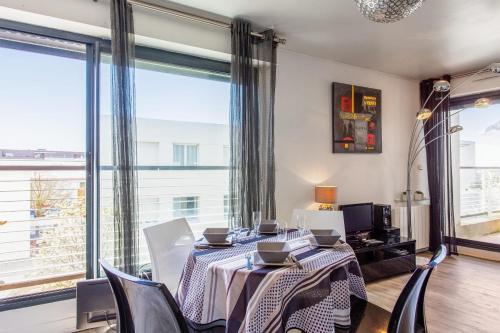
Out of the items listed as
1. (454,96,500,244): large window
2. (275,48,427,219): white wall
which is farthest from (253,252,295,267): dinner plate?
(454,96,500,244): large window

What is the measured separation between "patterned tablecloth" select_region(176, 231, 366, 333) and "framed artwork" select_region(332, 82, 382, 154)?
2611 millimetres

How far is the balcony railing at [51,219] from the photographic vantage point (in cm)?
249

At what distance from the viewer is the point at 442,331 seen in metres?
2.57

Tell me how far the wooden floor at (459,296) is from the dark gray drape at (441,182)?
551mm

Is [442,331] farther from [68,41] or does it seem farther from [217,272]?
[68,41]

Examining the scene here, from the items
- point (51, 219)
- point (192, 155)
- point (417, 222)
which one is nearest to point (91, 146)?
point (51, 219)

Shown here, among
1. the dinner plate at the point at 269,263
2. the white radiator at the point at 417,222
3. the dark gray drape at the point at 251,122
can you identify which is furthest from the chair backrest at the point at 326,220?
the white radiator at the point at 417,222

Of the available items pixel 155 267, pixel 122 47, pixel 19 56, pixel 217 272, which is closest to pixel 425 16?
pixel 122 47

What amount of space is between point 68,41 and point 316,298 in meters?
2.61

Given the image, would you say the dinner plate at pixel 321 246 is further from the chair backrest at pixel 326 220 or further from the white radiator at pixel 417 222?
the white radiator at pixel 417 222

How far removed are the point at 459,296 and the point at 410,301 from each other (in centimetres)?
246

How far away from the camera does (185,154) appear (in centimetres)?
319

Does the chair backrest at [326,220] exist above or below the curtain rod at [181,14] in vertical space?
below

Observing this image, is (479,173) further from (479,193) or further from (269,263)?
(269,263)
